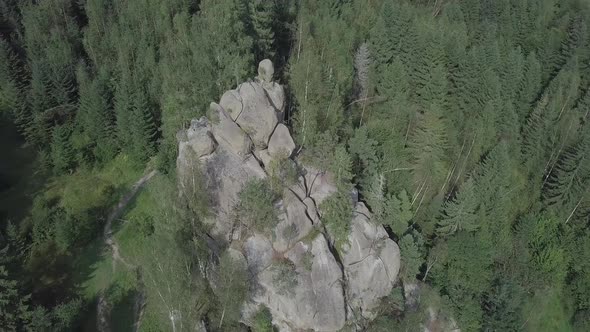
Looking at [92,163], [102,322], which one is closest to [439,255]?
[102,322]

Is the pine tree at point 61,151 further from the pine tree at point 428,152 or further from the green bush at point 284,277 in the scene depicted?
the pine tree at point 428,152

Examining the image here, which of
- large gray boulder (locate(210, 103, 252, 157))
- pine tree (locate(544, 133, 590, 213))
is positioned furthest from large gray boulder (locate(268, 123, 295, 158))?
pine tree (locate(544, 133, 590, 213))

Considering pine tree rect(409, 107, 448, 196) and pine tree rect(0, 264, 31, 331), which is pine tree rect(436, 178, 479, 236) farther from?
pine tree rect(0, 264, 31, 331)

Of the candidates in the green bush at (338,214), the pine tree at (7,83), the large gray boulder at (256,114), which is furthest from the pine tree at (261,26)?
the pine tree at (7,83)

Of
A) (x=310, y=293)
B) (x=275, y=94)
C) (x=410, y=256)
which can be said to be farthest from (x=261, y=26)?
(x=410, y=256)

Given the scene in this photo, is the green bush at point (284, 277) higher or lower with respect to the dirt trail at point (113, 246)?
higher
